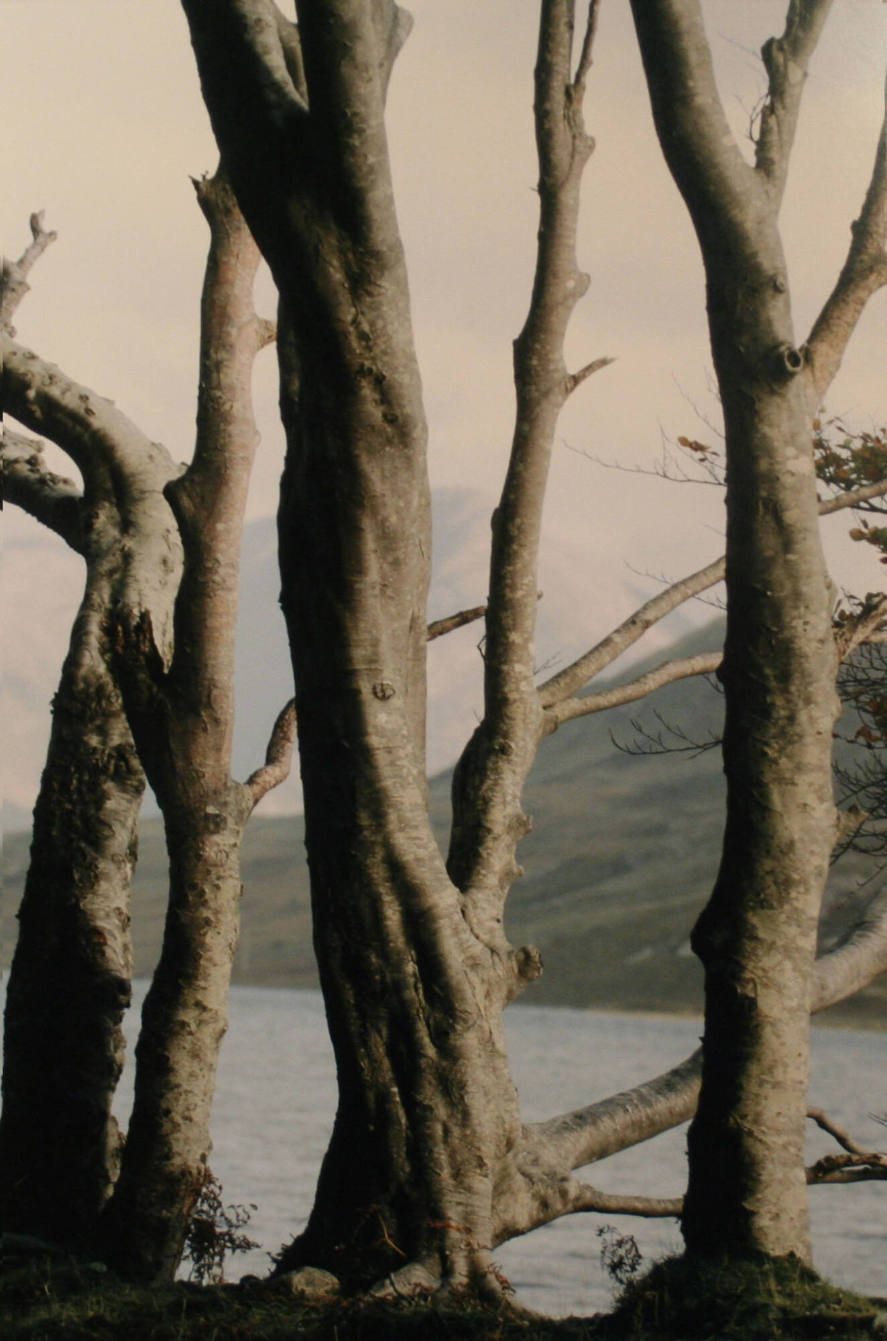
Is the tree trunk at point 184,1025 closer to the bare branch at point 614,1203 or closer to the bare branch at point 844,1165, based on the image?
the bare branch at point 614,1203

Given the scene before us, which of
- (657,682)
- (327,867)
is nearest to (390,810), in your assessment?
(327,867)

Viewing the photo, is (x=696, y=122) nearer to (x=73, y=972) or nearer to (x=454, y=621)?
(x=454, y=621)

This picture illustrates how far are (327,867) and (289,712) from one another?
8.91 feet

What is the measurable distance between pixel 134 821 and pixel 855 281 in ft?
14.9

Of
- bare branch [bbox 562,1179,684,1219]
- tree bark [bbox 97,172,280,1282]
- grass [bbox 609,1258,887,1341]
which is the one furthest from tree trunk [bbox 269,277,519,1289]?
tree bark [bbox 97,172,280,1282]

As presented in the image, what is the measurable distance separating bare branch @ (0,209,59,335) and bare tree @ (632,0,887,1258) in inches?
237

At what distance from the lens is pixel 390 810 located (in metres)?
5.66

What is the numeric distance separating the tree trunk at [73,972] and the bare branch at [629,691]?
221 centimetres

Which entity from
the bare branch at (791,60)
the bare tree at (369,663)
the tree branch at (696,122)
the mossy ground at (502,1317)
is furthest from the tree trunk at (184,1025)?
the bare branch at (791,60)

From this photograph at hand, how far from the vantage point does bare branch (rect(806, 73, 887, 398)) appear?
7164mm

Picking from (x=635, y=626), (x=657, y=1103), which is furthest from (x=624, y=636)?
(x=657, y=1103)

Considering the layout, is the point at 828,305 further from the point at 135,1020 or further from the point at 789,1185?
the point at 135,1020

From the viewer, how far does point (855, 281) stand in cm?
730

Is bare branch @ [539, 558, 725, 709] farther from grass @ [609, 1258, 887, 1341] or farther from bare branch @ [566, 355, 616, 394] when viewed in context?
grass @ [609, 1258, 887, 1341]
